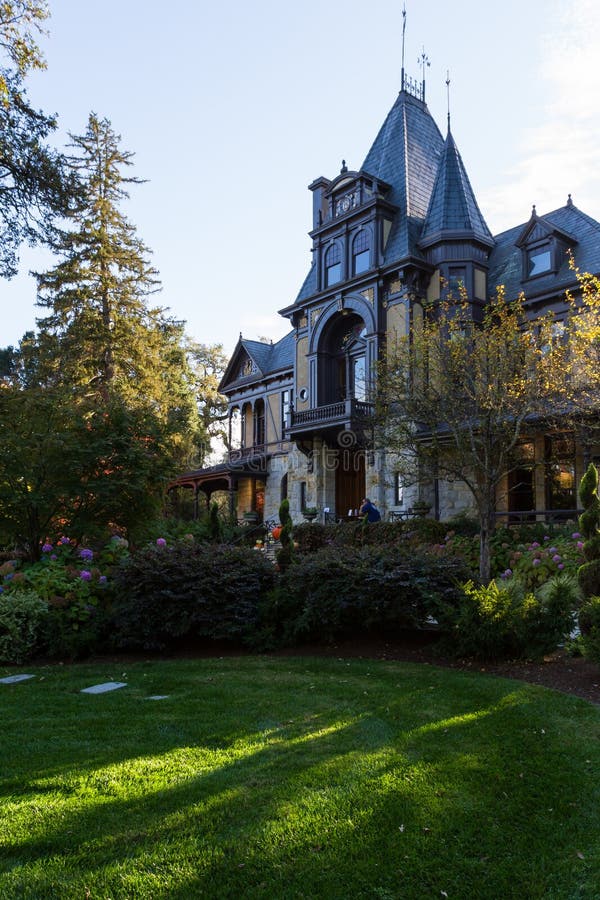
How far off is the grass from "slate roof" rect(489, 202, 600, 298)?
51.3ft

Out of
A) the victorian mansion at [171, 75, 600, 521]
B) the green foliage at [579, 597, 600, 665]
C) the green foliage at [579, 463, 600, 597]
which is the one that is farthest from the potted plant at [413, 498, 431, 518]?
the green foliage at [579, 597, 600, 665]

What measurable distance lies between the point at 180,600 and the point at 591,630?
4492mm

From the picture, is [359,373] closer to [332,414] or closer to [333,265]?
[332,414]

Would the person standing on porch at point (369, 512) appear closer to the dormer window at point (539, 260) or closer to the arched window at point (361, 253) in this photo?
the dormer window at point (539, 260)

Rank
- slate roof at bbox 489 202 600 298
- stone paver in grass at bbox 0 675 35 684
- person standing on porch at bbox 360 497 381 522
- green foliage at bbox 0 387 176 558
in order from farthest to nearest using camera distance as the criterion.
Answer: slate roof at bbox 489 202 600 298 < person standing on porch at bbox 360 497 381 522 < green foliage at bbox 0 387 176 558 < stone paver in grass at bbox 0 675 35 684

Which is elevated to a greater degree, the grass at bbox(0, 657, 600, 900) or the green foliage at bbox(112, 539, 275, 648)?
the green foliage at bbox(112, 539, 275, 648)

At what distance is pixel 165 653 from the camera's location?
295 inches

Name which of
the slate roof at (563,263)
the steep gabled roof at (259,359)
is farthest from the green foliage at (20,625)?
the steep gabled roof at (259,359)

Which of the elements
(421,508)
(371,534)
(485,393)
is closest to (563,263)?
(421,508)

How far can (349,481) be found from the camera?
77.5ft

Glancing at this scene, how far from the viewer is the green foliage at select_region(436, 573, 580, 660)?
6410mm

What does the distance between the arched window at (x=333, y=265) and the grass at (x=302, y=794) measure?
2014 centimetres

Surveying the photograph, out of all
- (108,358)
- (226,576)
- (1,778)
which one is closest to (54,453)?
(226,576)

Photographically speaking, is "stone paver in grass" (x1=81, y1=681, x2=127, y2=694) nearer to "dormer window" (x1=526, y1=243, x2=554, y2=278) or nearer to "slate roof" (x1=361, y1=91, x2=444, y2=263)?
"dormer window" (x1=526, y1=243, x2=554, y2=278)
